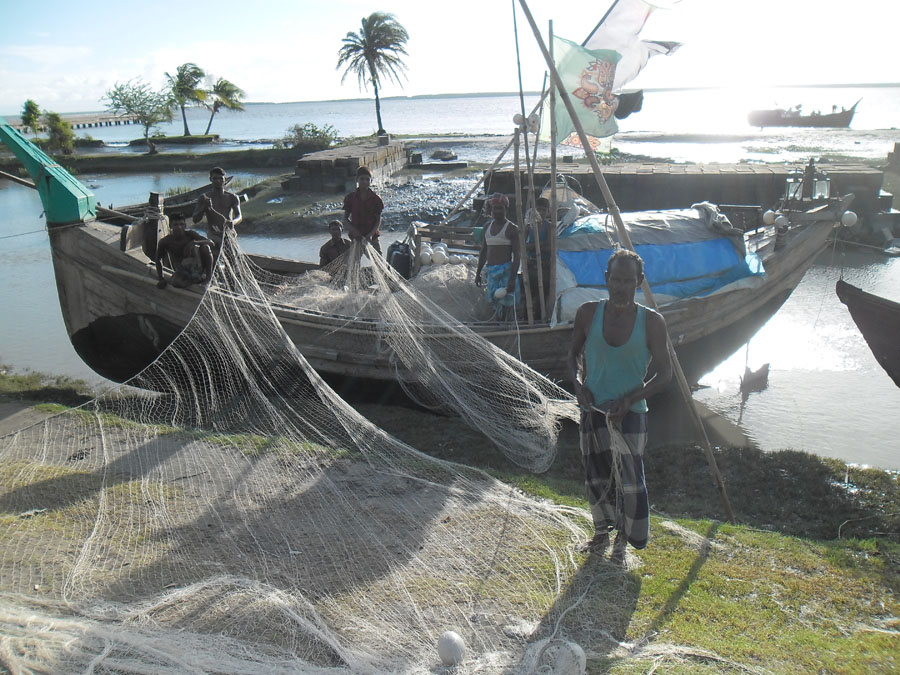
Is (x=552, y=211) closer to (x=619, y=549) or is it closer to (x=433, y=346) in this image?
(x=433, y=346)

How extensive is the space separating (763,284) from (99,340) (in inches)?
316

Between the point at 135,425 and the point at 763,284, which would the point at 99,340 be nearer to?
the point at 135,425

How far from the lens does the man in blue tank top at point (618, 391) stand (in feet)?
10.4

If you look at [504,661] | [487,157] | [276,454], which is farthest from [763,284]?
[487,157]

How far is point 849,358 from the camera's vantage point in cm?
804

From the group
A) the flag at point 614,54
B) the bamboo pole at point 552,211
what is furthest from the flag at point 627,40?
the bamboo pole at point 552,211

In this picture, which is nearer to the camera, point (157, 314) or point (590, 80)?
point (590, 80)

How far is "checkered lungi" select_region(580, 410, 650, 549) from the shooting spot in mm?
3301

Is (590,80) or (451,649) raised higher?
(590,80)

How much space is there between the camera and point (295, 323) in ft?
22.3

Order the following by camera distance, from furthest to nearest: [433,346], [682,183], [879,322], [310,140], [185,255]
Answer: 1. [310,140]
2. [682,183]
3. [185,255]
4. [433,346]
5. [879,322]

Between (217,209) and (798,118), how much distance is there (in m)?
54.2

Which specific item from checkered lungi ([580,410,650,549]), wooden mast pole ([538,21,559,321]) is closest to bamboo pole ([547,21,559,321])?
wooden mast pole ([538,21,559,321])

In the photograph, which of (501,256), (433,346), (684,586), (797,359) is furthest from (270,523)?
(797,359)
